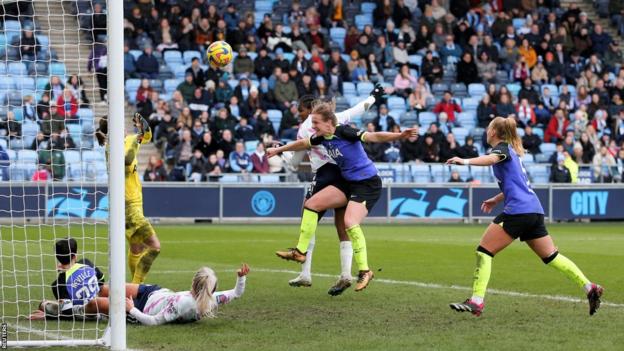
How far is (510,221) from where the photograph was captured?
10.5 metres

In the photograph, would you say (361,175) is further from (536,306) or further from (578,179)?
(578,179)

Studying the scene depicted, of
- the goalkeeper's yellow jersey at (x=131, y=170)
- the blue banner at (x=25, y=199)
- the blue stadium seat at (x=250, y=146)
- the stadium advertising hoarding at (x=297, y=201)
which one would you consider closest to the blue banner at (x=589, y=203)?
the stadium advertising hoarding at (x=297, y=201)

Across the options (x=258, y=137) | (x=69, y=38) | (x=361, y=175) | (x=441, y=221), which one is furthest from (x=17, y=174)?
(x=361, y=175)

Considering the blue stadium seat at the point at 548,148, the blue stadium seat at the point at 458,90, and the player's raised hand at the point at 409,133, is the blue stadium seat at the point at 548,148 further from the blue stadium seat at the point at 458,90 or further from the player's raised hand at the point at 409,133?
the player's raised hand at the point at 409,133

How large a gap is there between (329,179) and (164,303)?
10.9ft

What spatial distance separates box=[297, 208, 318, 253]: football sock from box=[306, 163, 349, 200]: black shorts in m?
0.45

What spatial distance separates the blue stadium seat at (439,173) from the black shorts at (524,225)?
1908 centimetres

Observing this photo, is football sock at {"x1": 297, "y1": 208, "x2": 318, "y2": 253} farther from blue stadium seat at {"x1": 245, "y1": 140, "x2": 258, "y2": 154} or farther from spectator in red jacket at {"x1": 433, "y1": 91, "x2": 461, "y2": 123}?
spectator in red jacket at {"x1": 433, "y1": 91, "x2": 461, "y2": 123}

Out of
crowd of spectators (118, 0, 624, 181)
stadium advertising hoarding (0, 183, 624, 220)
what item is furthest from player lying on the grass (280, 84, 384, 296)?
crowd of spectators (118, 0, 624, 181)

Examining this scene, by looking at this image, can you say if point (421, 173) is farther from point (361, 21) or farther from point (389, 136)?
point (389, 136)

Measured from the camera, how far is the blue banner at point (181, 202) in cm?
2666

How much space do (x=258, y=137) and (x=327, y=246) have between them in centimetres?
999

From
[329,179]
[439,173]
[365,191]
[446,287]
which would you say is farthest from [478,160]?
[439,173]

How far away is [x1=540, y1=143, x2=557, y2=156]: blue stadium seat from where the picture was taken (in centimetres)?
3275
